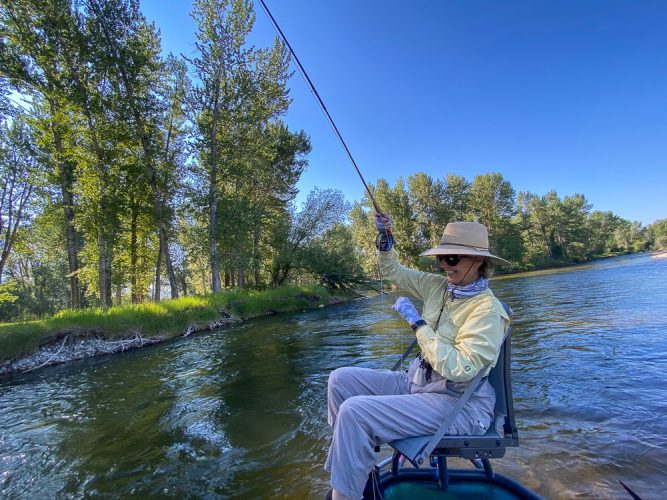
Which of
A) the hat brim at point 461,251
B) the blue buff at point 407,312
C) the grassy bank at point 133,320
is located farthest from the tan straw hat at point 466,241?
the grassy bank at point 133,320

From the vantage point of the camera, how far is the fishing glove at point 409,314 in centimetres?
243

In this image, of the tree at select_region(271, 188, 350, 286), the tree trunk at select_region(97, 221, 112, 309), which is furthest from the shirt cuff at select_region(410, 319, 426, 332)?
the tree at select_region(271, 188, 350, 286)

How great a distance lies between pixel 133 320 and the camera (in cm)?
1408

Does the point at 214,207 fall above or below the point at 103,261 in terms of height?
above

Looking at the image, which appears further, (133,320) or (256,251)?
(256,251)

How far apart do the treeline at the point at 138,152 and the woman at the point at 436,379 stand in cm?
1856

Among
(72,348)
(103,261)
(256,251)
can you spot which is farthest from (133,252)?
(72,348)

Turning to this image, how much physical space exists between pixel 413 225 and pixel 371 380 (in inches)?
2310

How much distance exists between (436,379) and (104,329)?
46.9 feet

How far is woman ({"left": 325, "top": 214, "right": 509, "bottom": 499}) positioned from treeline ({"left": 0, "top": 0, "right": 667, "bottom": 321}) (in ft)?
59.6

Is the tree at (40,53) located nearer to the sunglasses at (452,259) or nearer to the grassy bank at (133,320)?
the grassy bank at (133,320)

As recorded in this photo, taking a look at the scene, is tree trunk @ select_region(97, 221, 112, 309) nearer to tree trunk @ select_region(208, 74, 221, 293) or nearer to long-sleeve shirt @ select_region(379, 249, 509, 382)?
tree trunk @ select_region(208, 74, 221, 293)

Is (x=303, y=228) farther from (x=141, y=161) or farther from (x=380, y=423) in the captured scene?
(x=380, y=423)

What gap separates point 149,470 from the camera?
4.04 meters
